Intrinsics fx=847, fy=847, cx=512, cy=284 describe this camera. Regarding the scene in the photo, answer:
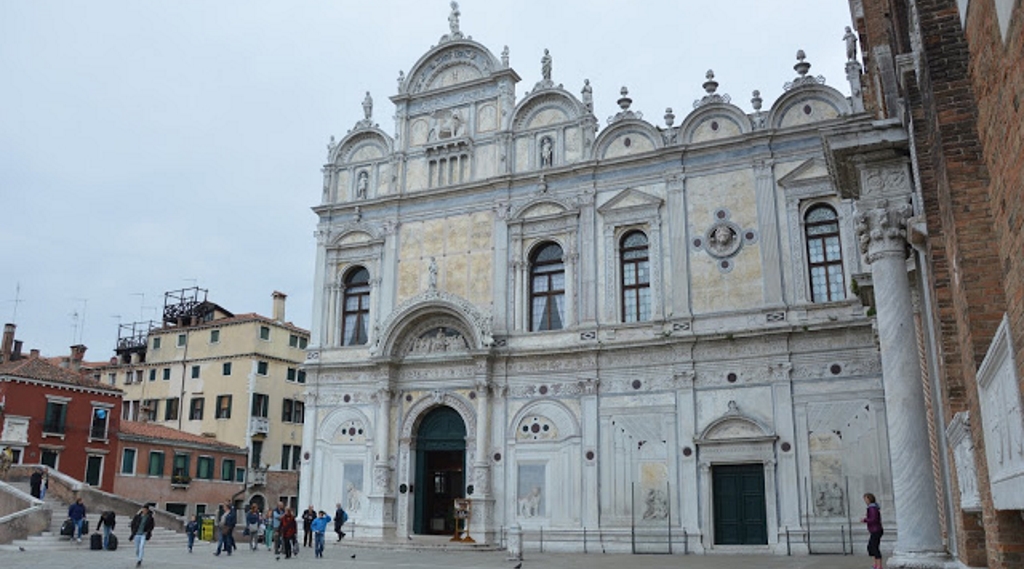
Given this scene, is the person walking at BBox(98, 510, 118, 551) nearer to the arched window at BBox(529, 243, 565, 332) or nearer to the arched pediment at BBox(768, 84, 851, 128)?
the arched window at BBox(529, 243, 565, 332)

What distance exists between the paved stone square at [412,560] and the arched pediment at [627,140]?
11.6 meters

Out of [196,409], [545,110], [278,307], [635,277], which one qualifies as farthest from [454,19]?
[196,409]

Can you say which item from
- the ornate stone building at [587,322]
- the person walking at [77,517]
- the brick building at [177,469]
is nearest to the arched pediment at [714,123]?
the ornate stone building at [587,322]

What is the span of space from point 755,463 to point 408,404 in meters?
10.7

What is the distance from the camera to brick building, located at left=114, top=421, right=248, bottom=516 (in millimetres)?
37906

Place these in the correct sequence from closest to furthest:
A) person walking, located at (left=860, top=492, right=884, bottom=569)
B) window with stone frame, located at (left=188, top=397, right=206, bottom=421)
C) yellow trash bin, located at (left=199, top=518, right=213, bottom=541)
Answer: person walking, located at (left=860, top=492, right=884, bottom=569) → yellow trash bin, located at (left=199, top=518, right=213, bottom=541) → window with stone frame, located at (left=188, top=397, right=206, bottom=421)

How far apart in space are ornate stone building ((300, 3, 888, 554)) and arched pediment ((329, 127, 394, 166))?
0.33 feet

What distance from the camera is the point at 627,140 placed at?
25.4 m

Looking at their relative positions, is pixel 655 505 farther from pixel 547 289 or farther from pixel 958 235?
pixel 958 235

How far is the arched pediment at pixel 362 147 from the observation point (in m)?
29.3

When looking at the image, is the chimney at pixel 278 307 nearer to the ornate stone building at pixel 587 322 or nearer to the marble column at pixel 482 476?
the ornate stone building at pixel 587 322

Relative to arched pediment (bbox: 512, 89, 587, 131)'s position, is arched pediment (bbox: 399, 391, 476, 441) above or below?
below

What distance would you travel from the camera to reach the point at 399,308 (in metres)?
26.6

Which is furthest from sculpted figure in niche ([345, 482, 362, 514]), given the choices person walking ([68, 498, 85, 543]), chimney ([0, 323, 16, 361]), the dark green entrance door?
chimney ([0, 323, 16, 361])
